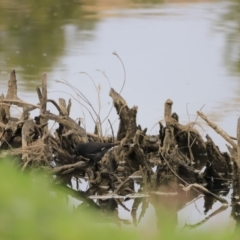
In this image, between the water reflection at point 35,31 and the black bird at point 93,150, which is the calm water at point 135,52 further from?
the black bird at point 93,150

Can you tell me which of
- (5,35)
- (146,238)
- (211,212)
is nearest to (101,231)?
(146,238)

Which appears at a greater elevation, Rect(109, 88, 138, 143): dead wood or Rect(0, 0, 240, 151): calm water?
→ Rect(109, 88, 138, 143): dead wood

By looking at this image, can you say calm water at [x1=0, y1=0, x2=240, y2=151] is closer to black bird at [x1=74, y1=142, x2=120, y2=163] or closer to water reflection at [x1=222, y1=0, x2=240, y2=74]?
water reflection at [x1=222, y1=0, x2=240, y2=74]

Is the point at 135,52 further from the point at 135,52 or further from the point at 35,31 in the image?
the point at 35,31

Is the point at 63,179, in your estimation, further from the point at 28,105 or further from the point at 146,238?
the point at 146,238

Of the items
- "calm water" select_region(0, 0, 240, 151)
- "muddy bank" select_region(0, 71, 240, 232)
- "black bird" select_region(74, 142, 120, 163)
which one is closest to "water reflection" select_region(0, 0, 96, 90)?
"calm water" select_region(0, 0, 240, 151)

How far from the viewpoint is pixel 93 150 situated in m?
4.23

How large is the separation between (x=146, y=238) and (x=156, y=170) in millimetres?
3695

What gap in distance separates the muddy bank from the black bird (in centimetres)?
3

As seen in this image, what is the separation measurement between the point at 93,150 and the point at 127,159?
0.39m

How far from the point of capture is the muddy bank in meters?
4.05

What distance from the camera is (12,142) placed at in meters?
4.49

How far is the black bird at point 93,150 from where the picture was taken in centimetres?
419

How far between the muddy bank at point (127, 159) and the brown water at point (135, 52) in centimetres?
26
